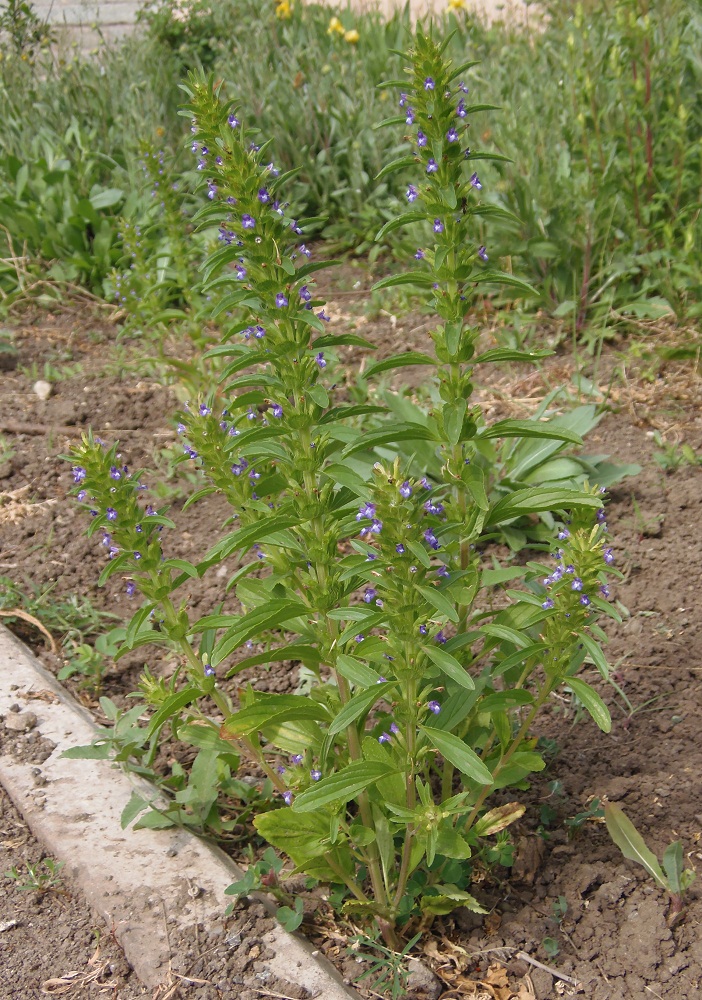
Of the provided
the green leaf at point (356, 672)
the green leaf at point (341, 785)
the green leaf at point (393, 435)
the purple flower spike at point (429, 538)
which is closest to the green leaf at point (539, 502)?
the green leaf at point (393, 435)

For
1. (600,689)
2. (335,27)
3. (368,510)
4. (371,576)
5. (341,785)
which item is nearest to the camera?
(368,510)

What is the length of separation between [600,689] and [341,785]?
4.25ft

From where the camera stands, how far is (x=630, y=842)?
7.52ft

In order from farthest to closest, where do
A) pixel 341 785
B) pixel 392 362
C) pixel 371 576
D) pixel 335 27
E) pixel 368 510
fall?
pixel 335 27
pixel 392 362
pixel 371 576
pixel 341 785
pixel 368 510

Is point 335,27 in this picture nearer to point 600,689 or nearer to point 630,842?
point 600,689

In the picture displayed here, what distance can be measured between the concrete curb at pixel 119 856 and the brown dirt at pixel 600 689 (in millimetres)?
118

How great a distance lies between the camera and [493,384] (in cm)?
452

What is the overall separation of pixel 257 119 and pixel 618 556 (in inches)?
175

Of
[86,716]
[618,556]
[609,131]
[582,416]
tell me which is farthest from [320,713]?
[609,131]

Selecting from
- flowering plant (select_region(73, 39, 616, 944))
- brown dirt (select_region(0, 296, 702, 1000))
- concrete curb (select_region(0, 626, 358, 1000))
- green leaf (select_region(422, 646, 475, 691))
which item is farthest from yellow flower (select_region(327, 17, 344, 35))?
green leaf (select_region(422, 646, 475, 691))

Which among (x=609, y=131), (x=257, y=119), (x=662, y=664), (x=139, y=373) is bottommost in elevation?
(x=662, y=664)

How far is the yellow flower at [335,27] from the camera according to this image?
7.32 m

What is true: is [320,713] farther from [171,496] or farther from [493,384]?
[493,384]

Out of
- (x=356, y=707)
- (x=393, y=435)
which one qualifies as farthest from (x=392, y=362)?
(x=356, y=707)
